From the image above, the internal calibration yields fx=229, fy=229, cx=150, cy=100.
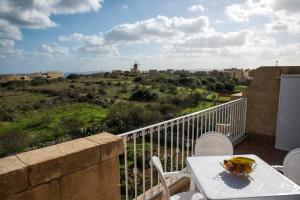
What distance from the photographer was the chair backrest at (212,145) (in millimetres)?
2781

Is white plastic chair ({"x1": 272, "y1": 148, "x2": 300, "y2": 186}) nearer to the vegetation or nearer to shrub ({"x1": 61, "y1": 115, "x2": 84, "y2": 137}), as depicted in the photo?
the vegetation

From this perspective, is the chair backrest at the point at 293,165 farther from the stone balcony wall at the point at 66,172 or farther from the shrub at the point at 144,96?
the shrub at the point at 144,96

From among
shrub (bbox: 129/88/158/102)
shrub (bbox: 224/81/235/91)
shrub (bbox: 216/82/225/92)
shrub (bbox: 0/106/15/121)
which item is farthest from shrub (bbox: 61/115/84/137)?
shrub (bbox: 216/82/225/92)

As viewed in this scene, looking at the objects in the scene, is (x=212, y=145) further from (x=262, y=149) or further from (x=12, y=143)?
(x=12, y=143)

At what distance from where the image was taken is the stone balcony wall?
132 cm

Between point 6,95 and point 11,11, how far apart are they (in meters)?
28.1

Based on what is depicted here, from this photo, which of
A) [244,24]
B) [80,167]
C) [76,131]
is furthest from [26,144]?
[80,167]

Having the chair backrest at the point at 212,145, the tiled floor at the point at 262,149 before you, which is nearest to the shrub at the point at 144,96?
the tiled floor at the point at 262,149

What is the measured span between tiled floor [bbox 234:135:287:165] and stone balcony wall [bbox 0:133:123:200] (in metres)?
3.54

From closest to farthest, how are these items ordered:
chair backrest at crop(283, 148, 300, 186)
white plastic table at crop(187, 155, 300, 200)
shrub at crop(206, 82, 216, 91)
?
1. white plastic table at crop(187, 155, 300, 200)
2. chair backrest at crop(283, 148, 300, 186)
3. shrub at crop(206, 82, 216, 91)

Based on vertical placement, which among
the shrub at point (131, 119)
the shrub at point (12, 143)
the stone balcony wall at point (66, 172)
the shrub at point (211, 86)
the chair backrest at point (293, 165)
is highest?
the stone balcony wall at point (66, 172)

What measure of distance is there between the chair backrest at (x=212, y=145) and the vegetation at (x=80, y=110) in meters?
16.3

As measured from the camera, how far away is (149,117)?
20172 mm

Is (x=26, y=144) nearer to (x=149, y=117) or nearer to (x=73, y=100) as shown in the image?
(x=149, y=117)
